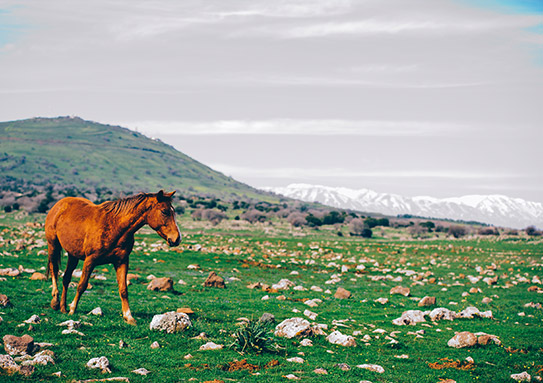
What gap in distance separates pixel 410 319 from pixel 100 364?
497 inches

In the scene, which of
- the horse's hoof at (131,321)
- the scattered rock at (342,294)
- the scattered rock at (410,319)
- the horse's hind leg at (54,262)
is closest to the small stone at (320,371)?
the horse's hoof at (131,321)

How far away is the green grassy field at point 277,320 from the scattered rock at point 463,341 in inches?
8.5

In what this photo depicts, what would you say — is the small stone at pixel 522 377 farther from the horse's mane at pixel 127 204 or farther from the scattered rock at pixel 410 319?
the horse's mane at pixel 127 204

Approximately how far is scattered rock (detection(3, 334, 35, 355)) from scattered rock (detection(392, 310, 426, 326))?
13.1m

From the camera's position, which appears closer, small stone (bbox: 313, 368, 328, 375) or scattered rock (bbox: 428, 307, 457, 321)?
small stone (bbox: 313, 368, 328, 375)

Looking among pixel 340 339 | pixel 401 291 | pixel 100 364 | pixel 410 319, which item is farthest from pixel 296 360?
pixel 401 291

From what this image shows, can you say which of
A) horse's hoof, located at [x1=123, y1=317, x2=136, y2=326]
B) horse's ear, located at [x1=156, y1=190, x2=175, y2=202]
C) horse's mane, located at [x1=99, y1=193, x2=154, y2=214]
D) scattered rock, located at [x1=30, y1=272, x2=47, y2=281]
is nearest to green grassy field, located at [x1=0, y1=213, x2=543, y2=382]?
horse's hoof, located at [x1=123, y1=317, x2=136, y2=326]

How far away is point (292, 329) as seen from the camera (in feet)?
47.4

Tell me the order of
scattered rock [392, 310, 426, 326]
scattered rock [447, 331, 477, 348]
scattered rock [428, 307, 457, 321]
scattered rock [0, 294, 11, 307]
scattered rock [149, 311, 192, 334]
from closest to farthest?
scattered rock [149, 311, 192, 334] < scattered rock [0, 294, 11, 307] < scattered rock [447, 331, 477, 348] < scattered rock [392, 310, 426, 326] < scattered rock [428, 307, 457, 321]

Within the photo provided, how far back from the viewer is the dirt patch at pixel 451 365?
41.4 ft

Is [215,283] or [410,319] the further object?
[215,283]

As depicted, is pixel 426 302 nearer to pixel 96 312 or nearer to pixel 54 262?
pixel 96 312

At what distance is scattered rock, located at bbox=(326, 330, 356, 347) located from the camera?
14.2 metres

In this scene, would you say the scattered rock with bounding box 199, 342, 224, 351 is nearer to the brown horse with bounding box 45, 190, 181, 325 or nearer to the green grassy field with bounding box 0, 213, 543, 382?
the green grassy field with bounding box 0, 213, 543, 382
